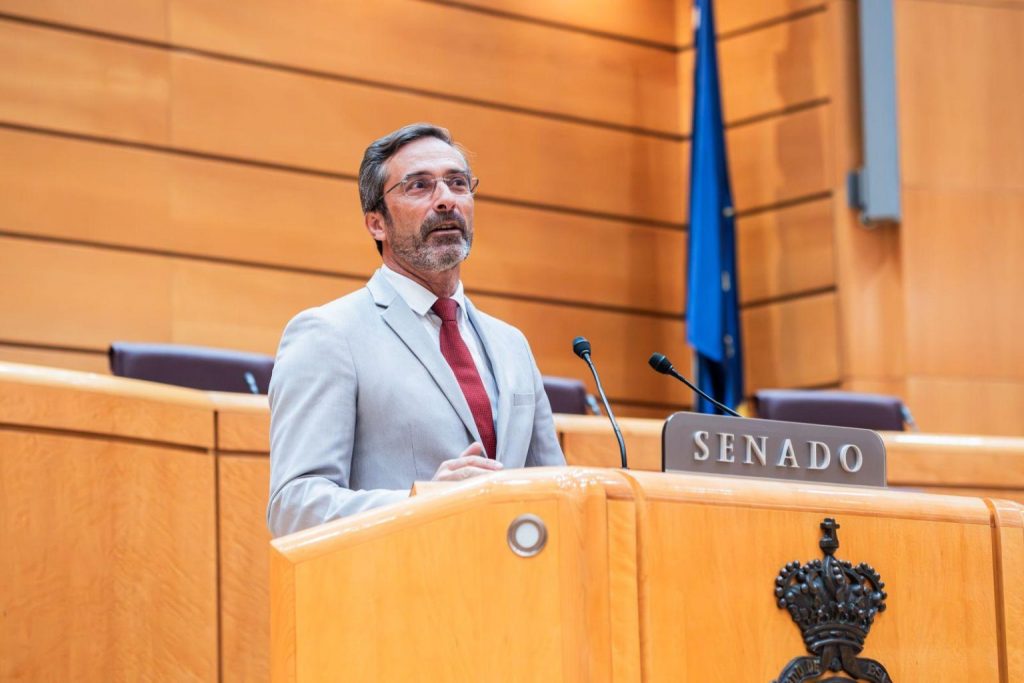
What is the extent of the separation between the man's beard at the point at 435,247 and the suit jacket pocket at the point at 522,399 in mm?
236

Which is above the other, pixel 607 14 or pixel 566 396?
pixel 607 14

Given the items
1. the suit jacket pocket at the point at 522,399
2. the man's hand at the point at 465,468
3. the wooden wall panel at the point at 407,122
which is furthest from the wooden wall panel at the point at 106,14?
the man's hand at the point at 465,468

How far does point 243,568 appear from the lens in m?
3.21

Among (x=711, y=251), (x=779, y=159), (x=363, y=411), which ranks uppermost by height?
(x=779, y=159)

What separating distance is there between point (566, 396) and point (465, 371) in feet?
5.91

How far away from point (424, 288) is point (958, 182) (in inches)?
137

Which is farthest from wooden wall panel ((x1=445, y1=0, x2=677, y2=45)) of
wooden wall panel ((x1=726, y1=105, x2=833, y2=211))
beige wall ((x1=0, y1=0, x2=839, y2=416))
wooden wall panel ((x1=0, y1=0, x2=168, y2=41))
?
wooden wall panel ((x1=0, y1=0, x2=168, y2=41))

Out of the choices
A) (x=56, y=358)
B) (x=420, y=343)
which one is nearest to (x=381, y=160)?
(x=420, y=343)

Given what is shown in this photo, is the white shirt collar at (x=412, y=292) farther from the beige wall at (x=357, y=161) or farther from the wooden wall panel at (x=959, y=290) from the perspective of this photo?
the wooden wall panel at (x=959, y=290)

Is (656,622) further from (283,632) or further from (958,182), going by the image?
(958,182)

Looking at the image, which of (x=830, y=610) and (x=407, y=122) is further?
(x=407, y=122)

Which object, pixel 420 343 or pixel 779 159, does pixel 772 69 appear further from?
pixel 420 343

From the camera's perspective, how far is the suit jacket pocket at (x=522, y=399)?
241cm

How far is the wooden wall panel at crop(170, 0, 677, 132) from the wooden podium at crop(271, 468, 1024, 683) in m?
3.63
